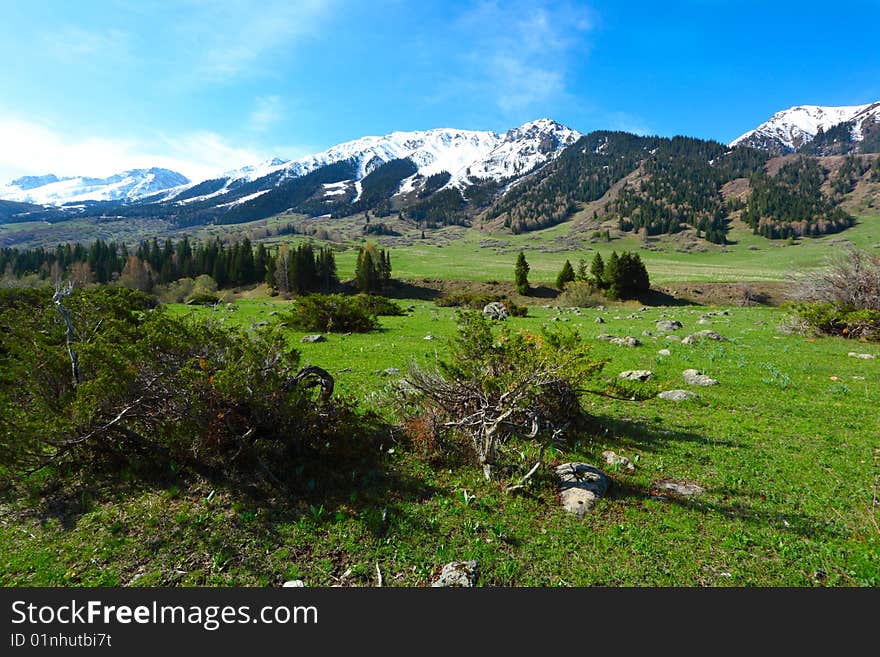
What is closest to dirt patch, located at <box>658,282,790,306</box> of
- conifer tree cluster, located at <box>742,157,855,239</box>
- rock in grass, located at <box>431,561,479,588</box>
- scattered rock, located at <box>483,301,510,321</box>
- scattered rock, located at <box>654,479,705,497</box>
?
scattered rock, located at <box>483,301,510,321</box>

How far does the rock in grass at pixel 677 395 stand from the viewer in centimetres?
1257

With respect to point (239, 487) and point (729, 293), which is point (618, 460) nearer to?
point (239, 487)

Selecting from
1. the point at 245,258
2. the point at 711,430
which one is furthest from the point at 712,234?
the point at 711,430

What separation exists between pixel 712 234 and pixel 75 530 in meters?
206

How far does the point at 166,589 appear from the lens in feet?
15.7

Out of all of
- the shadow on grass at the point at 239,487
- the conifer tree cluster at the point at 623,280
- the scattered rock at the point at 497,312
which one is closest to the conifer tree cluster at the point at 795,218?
the conifer tree cluster at the point at 623,280

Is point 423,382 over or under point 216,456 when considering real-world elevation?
over

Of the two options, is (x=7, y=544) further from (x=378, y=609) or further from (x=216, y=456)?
(x=378, y=609)

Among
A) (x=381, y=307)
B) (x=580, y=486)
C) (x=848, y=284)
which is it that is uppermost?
(x=848, y=284)

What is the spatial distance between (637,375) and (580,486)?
909 centimetres

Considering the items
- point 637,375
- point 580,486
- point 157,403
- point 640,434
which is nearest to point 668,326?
point 637,375

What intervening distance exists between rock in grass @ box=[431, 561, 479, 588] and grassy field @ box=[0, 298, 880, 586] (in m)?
0.15

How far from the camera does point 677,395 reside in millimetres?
12734

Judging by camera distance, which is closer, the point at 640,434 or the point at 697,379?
the point at 640,434
